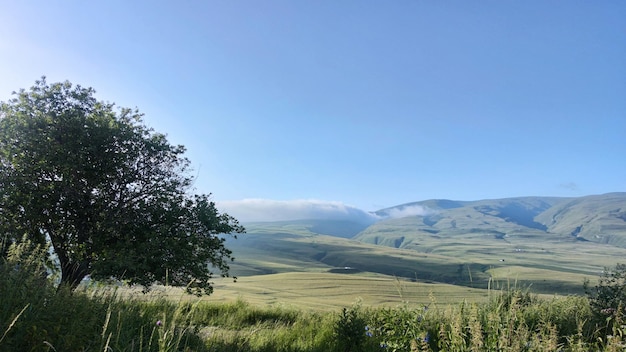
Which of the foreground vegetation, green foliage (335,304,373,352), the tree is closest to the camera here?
the foreground vegetation

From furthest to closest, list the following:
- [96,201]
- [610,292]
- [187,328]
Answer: [96,201], [610,292], [187,328]

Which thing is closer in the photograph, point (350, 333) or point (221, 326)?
point (350, 333)

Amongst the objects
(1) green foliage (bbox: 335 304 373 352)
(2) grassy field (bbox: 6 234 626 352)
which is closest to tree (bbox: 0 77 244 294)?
(2) grassy field (bbox: 6 234 626 352)

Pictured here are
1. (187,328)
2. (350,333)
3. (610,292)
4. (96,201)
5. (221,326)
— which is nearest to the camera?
(187,328)

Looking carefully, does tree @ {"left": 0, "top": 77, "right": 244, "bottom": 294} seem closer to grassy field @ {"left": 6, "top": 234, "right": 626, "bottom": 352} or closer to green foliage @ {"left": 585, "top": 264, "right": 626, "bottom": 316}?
grassy field @ {"left": 6, "top": 234, "right": 626, "bottom": 352}

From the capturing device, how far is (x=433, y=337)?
27.3 feet

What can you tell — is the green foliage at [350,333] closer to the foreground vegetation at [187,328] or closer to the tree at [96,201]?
the foreground vegetation at [187,328]

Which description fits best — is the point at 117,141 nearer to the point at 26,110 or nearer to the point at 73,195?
the point at 73,195

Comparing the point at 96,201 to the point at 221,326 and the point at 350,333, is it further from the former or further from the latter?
the point at 350,333

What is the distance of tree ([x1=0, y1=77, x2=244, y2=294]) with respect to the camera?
48.9 ft

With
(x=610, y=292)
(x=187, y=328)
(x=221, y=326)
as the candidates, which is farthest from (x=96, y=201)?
(x=610, y=292)

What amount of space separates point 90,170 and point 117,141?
5.53 ft

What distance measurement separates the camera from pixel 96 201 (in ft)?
53.2

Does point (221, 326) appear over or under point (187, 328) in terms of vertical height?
under
